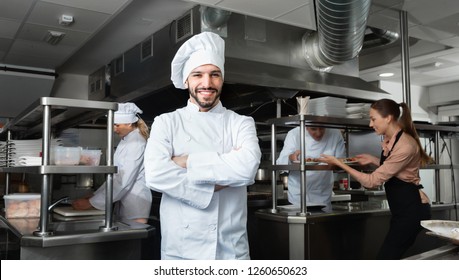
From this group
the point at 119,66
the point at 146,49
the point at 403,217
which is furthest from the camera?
the point at 119,66

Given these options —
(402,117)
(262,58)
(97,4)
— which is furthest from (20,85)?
(402,117)

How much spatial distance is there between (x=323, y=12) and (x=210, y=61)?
1.11 m

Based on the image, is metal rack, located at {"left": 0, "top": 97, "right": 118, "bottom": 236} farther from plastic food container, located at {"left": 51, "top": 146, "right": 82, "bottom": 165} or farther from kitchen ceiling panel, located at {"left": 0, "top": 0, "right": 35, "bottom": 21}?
kitchen ceiling panel, located at {"left": 0, "top": 0, "right": 35, "bottom": 21}

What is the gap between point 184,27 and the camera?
272 centimetres

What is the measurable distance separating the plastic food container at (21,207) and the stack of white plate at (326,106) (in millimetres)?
1350

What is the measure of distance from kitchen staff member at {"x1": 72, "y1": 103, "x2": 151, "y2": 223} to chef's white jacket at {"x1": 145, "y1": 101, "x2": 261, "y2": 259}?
29.2 inches

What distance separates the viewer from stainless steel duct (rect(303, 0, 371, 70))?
86.0 inches

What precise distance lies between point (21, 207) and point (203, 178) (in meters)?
1.00

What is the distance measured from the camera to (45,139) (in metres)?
1.27

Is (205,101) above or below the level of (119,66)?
below

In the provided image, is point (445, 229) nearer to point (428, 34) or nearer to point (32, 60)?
point (428, 34)

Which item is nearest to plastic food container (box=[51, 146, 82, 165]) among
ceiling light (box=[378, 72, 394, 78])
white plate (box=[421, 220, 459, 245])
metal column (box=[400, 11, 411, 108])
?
white plate (box=[421, 220, 459, 245])

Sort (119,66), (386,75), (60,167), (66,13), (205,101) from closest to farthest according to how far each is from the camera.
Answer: (60,167), (205,101), (66,13), (119,66), (386,75)

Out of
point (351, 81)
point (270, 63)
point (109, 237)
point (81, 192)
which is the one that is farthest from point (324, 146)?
point (81, 192)
